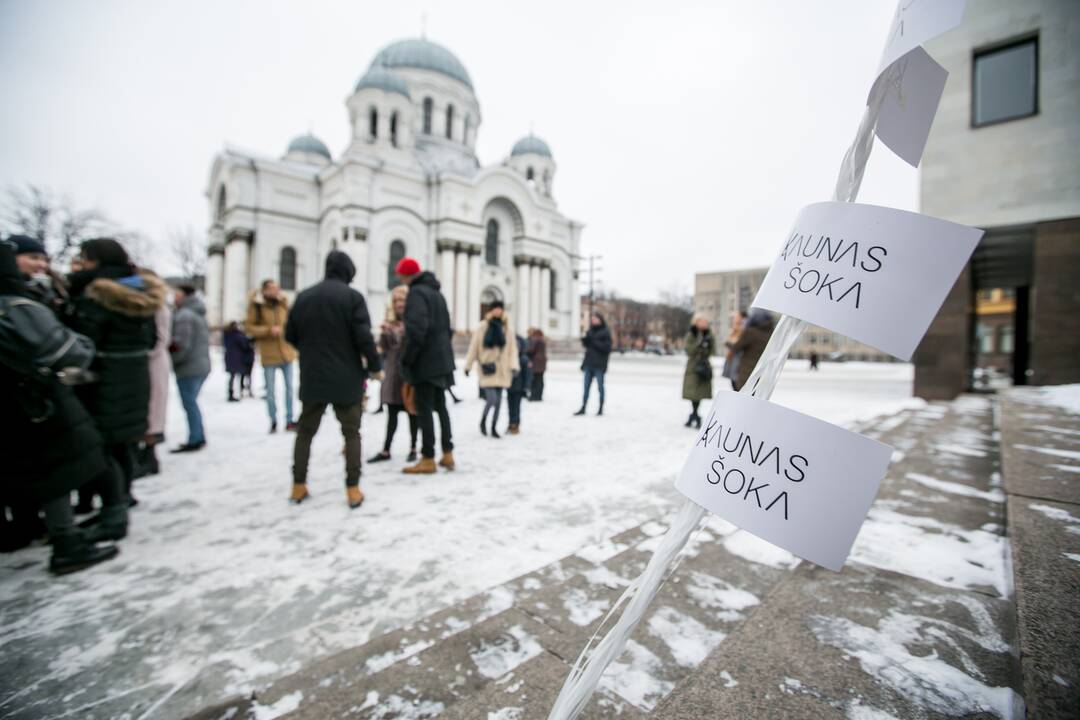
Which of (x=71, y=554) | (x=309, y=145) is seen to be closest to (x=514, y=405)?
(x=71, y=554)

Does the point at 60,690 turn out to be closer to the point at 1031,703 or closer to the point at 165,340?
the point at 1031,703

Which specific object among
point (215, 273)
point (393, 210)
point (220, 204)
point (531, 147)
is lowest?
point (215, 273)

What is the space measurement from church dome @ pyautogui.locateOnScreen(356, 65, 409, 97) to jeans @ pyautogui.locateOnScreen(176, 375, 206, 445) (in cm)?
3416

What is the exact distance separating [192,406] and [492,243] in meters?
33.0

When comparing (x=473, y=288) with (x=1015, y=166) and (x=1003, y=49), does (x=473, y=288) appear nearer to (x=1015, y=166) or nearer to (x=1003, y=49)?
(x=1003, y=49)

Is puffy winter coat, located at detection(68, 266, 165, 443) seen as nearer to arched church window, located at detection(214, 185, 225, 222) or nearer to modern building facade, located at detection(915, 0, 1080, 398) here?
modern building facade, located at detection(915, 0, 1080, 398)

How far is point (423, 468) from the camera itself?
4.20 metres

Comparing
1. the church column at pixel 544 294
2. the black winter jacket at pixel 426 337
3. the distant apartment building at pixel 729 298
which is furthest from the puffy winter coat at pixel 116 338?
the distant apartment building at pixel 729 298

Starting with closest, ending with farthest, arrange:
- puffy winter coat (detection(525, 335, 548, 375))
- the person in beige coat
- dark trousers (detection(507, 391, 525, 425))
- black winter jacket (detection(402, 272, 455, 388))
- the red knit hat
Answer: black winter jacket (detection(402, 272, 455, 388)) → the red knit hat → the person in beige coat → dark trousers (detection(507, 391, 525, 425)) → puffy winter coat (detection(525, 335, 548, 375))

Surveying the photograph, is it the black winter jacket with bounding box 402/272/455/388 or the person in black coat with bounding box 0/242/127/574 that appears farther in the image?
the black winter jacket with bounding box 402/272/455/388

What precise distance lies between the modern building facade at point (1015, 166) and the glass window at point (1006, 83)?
1 centimetres

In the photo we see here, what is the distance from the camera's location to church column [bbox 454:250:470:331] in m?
32.3

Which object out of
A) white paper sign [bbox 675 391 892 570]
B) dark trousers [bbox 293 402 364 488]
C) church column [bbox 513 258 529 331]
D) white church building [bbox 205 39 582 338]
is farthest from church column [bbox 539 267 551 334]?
white paper sign [bbox 675 391 892 570]

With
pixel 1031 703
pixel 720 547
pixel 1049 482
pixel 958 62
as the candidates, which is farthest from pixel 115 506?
pixel 958 62
